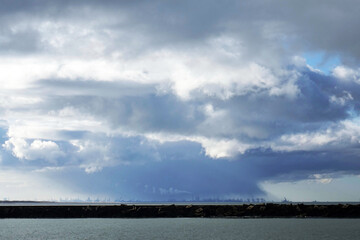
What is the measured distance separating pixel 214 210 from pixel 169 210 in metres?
12.8

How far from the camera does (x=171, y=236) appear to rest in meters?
79.9

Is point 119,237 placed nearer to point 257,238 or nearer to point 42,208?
point 257,238

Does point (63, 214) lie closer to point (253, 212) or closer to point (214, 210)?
point (214, 210)

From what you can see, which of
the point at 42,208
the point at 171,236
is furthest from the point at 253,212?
the point at 42,208

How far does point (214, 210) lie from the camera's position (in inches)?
4990

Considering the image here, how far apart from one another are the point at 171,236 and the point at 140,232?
9.61m

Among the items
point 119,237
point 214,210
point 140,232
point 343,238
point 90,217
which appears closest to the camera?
point 343,238

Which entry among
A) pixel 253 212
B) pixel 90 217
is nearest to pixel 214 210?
pixel 253 212

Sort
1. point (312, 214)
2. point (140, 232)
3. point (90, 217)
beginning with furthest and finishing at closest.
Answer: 1. point (90, 217)
2. point (312, 214)
3. point (140, 232)

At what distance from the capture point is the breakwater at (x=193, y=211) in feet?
389

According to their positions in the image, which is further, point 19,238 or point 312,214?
point 312,214

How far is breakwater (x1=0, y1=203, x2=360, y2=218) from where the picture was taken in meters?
119

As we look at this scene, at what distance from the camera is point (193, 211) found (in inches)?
5094

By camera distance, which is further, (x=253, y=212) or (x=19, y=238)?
(x=253, y=212)
